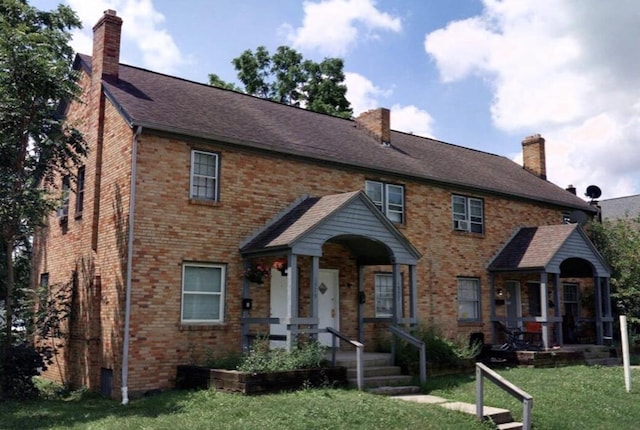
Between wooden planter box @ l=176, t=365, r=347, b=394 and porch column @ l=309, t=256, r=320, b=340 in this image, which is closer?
wooden planter box @ l=176, t=365, r=347, b=394

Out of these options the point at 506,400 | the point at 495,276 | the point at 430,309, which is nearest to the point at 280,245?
the point at 506,400

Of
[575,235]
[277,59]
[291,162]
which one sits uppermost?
[277,59]

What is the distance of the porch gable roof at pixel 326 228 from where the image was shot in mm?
14078

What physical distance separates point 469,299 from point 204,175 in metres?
9.80

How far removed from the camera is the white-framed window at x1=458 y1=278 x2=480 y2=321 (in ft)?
66.4

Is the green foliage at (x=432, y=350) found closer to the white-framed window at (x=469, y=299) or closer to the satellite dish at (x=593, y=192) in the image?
the white-framed window at (x=469, y=299)

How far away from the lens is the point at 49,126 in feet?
49.0

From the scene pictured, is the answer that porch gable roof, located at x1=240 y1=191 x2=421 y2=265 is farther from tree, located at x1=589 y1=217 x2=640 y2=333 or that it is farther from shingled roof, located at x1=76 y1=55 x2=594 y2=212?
tree, located at x1=589 y1=217 x2=640 y2=333

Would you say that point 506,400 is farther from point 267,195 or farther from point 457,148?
point 457,148

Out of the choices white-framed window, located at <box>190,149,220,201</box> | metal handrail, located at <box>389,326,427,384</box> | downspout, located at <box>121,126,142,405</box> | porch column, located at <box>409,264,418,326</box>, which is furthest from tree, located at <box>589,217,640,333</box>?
downspout, located at <box>121,126,142,405</box>

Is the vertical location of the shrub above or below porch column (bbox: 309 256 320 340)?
below

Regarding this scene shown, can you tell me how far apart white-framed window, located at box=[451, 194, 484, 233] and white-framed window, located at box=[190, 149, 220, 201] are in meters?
8.41

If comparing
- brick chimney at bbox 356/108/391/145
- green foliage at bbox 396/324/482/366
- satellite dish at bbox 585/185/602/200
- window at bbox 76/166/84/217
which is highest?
brick chimney at bbox 356/108/391/145

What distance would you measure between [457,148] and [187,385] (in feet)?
52.2
